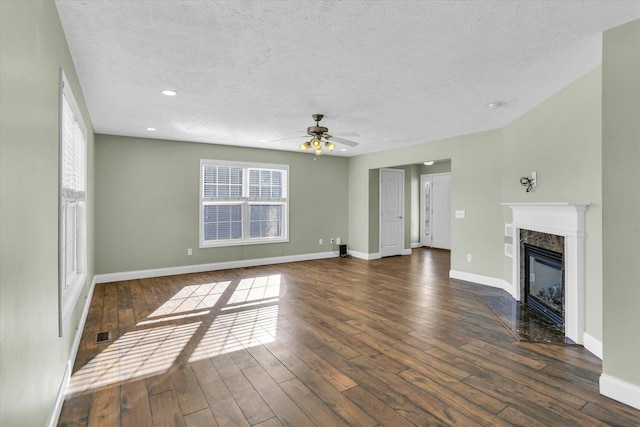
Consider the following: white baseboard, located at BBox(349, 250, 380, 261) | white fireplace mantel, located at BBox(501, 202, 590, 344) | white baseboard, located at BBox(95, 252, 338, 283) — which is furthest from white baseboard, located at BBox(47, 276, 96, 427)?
white baseboard, located at BBox(349, 250, 380, 261)

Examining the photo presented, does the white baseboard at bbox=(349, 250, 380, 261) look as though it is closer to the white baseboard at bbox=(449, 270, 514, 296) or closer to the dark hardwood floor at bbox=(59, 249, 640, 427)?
the white baseboard at bbox=(449, 270, 514, 296)

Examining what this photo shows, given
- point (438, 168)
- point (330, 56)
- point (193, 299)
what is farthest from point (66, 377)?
point (438, 168)

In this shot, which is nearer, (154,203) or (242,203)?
(154,203)

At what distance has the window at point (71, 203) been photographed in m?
2.31

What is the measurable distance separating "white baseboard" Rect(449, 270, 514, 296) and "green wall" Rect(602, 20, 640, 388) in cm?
237

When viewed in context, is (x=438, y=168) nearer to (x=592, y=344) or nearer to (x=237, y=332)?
(x=592, y=344)

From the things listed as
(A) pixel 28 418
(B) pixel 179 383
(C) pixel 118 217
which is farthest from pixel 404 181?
(A) pixel 28 418

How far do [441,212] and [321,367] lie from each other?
25.1 ft

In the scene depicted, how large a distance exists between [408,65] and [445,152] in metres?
3.21

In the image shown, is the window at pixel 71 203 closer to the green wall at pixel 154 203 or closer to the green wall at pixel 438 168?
the green wall at pixel 154 203

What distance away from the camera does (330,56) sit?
2578mm

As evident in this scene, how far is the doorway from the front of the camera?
9.12m

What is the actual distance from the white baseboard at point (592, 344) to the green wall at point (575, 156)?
43mm

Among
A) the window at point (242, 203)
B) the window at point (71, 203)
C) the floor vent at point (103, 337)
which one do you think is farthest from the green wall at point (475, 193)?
the window at point (71, 203)
